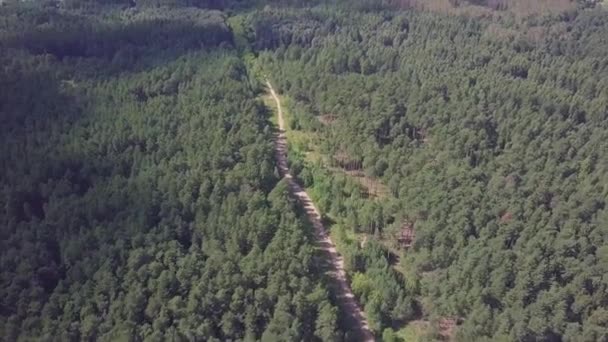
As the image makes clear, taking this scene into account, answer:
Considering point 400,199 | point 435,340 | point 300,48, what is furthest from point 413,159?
point 300,48

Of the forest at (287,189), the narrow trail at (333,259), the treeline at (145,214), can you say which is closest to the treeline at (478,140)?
the forest at (287,189)

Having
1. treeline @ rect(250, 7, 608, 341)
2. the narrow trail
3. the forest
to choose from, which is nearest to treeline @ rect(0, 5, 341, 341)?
the forest

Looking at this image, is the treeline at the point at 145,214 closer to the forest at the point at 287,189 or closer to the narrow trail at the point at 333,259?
the forest at the point at 287,189

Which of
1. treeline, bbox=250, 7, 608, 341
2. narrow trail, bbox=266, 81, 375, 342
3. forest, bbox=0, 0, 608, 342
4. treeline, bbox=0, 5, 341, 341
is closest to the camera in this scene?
treeline, bbox=0, 5, 341, 341

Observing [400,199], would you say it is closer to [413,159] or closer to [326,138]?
[413,159]

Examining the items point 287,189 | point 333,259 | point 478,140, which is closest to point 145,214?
point 287,189

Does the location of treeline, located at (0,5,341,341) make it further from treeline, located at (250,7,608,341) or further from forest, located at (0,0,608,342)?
treeline, located at (250,7,608,341)
